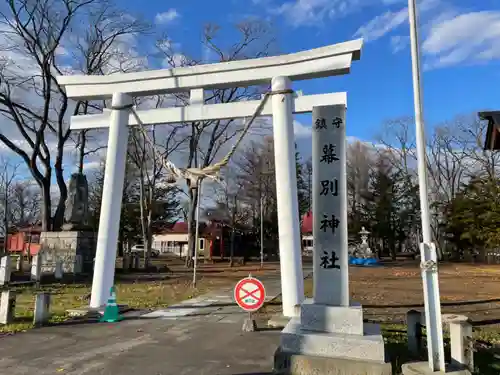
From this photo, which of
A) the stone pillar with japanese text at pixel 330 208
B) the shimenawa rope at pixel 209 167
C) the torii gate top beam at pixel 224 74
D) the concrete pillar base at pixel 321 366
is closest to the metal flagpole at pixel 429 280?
the concrete pillar base at pixel 321 366

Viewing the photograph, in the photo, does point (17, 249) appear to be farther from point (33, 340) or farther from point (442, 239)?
point (442, 239)

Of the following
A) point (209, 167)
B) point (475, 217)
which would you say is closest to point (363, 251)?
point (475, 217)

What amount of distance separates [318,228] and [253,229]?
1564 inches

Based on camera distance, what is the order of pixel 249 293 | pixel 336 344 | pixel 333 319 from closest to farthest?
pixel 336 344 < pixel 333 319 < pixel 249 293

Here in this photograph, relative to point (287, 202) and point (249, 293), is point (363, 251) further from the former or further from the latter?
point (249, 293)

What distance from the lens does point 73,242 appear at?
19.7m

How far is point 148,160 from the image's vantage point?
3275 centimetres

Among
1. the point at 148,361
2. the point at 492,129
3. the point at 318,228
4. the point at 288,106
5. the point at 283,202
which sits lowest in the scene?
the point at 148,361

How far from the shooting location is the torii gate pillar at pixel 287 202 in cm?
852

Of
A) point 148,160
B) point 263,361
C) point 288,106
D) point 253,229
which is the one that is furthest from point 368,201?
point 263,361

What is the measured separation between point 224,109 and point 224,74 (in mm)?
763

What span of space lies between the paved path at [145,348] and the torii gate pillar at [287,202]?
954 millimetres

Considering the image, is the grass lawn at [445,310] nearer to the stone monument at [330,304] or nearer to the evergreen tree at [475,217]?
the stone monument at [330,304]

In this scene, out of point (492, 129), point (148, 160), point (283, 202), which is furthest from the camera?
point (148, 160)
